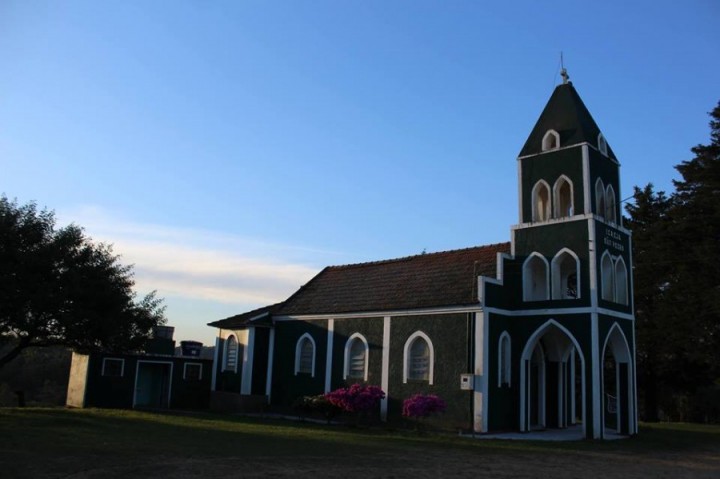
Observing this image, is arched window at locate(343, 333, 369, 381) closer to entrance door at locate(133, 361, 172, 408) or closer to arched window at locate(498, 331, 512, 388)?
arched window at locate(498, 331, 512, 388)

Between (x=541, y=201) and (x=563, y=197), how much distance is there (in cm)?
87

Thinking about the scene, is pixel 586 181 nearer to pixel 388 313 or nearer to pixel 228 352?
pixel 388 313

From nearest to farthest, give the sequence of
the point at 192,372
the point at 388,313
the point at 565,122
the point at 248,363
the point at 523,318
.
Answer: the point at 523,318 < the point at 565,122 < the point at 388,313 < the point at 248,363 < the point at 192,372

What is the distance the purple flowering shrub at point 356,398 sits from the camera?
24.7m

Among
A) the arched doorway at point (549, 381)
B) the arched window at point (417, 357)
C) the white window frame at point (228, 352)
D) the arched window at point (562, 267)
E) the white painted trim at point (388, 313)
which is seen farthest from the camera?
the white window frame at point (228, 352)

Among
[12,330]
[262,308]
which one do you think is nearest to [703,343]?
[262,308]

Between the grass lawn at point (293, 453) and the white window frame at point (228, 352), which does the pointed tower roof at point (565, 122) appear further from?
the white window frame at point (228, 352)

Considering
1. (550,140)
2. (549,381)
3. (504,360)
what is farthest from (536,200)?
(549,381)

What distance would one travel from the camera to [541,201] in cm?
2716

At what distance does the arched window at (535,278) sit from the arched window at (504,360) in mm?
1788

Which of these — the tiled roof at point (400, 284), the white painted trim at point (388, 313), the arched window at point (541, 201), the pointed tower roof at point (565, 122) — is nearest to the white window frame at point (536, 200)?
the arched window at point (541, 201)

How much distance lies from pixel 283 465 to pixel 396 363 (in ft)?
43.6

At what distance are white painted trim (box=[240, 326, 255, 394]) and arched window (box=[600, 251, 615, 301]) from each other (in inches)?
632

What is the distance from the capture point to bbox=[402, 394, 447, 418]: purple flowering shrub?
76.6 feet
